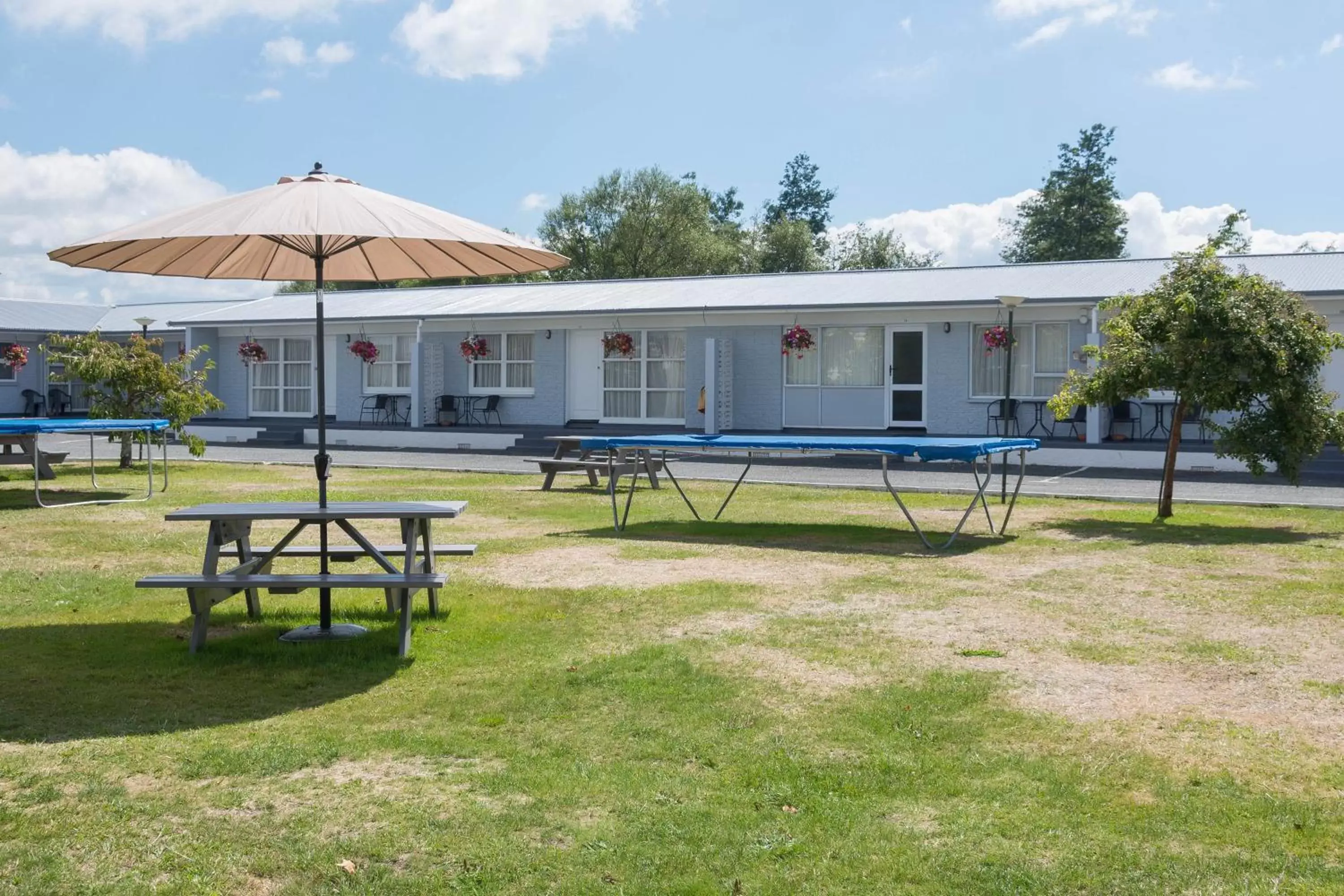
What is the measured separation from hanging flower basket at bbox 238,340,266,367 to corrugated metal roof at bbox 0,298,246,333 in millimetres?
4199

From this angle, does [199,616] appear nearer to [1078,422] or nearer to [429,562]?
[429,562]

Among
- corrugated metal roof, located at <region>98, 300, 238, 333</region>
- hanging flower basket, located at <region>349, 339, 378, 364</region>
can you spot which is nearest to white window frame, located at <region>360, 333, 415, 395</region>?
hanging flower basket, located at <region>349, 339, 378, 364</region>

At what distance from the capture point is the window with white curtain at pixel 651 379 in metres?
27.4

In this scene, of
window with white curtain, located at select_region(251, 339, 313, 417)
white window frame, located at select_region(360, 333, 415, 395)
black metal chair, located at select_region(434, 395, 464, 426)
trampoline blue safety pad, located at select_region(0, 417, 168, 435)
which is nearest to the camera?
trampoline blue safety pad, located at select_region(0, 417, 168, 435)

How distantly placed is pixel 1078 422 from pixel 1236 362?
34.7 ft

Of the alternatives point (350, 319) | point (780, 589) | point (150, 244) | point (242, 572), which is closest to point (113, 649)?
point (242, 572)

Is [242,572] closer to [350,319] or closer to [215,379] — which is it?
[350,319]

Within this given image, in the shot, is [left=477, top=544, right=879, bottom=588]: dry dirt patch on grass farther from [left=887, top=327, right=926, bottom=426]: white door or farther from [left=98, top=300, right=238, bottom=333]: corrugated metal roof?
[left=98, top=300, right=238, bottom=333]: corrugated metal roof

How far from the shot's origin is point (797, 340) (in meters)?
25.0

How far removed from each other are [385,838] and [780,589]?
4.97 metres

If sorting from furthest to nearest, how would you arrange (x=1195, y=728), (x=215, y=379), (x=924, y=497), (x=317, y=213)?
1. (x=215, y=379)
2. (x=924, y=497)
3. (x=317, y=213)
4. (x=1195, y=728)

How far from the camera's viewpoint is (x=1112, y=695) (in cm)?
600

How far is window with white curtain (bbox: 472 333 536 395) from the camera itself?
2877 centimetres

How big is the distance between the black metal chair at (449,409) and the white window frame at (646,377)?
3.62m
